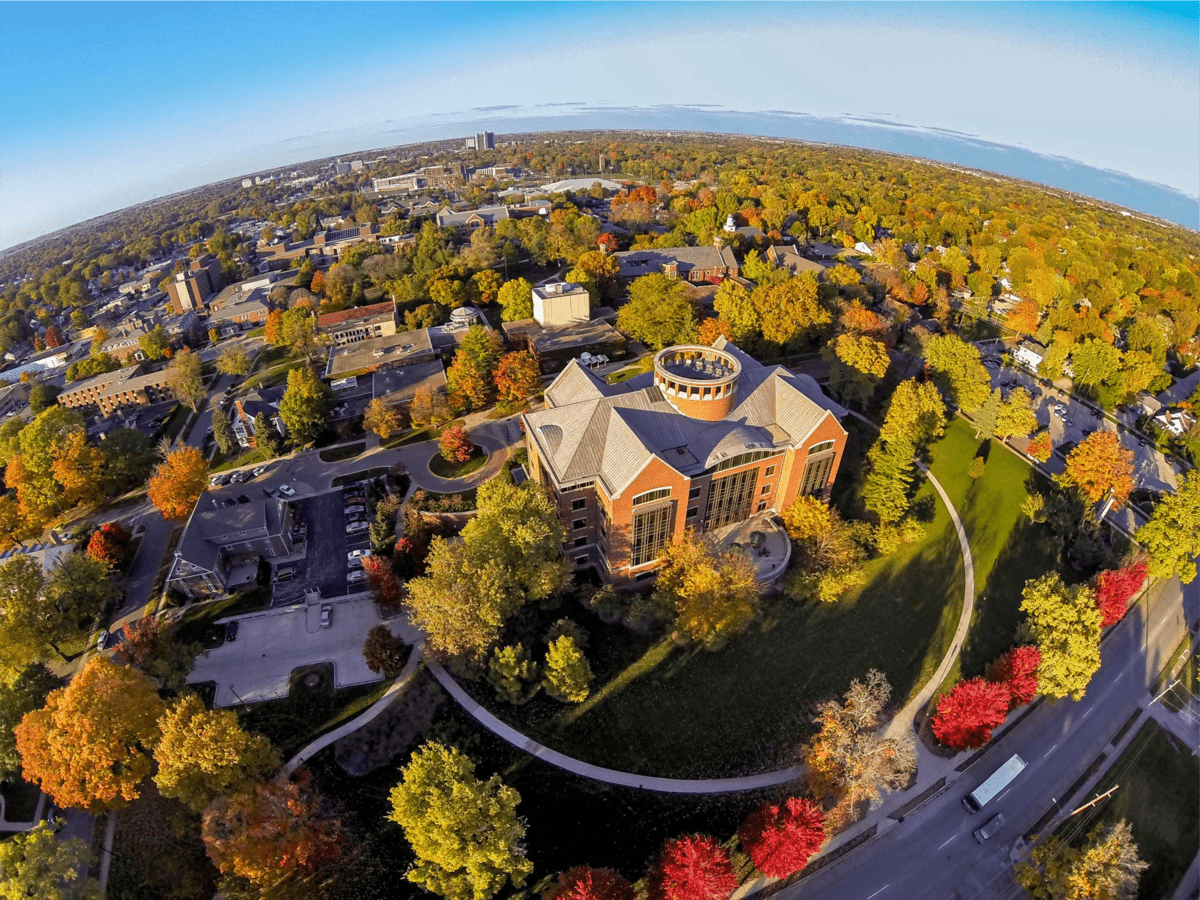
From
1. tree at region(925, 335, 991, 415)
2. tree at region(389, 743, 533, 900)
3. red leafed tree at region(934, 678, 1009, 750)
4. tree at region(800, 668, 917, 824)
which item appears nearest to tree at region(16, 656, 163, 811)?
tree at region(389, 743, 533, 900)

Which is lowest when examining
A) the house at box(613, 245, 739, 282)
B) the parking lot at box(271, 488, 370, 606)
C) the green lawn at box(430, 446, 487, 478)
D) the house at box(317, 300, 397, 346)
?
the parking lot at box(271, 488, 370, 606)

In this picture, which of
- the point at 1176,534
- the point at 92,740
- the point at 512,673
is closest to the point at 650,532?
the point at 512,673

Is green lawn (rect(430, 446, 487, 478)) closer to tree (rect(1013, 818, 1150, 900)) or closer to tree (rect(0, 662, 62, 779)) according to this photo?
tree (rect(0, 662, 62, 779))

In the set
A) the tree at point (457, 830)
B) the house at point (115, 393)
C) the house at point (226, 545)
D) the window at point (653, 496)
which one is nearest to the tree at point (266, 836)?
the tree at point (457, 830)

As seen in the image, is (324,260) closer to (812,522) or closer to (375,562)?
(375,562)

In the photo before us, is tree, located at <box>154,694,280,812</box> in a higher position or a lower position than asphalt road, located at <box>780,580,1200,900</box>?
higher
